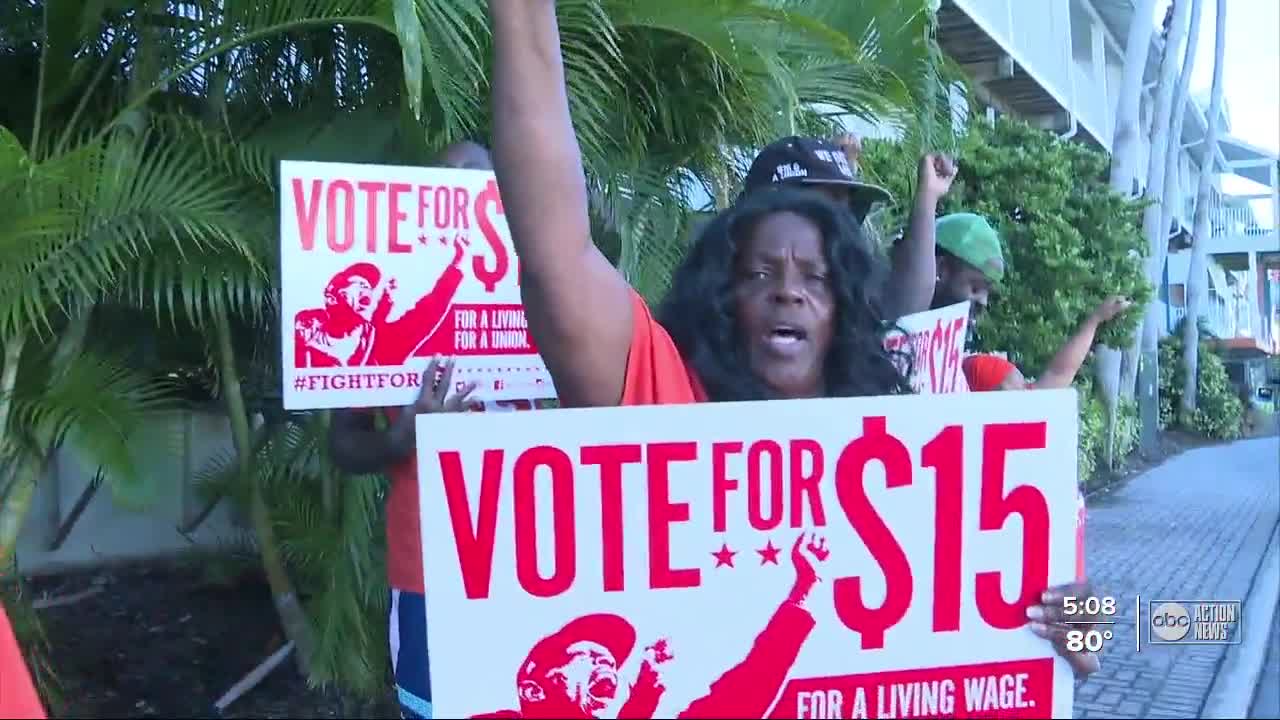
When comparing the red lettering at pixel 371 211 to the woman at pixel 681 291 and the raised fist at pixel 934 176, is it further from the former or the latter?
the raised fist at pixel 934 176

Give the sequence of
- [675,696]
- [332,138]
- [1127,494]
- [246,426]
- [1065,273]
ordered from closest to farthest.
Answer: [675,696]
[332,138]
[246,426]
[1065,273]
[1127,494]

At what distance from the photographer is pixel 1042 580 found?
1.70 meters

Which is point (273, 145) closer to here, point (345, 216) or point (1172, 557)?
point (345, 216)

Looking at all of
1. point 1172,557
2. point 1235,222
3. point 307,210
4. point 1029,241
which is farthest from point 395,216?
point 1235,222

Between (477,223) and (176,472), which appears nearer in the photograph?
(477,223)

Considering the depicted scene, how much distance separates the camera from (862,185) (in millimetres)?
2598

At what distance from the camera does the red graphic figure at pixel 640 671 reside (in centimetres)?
153

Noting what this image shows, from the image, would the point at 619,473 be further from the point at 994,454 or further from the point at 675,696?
the point at 994,454

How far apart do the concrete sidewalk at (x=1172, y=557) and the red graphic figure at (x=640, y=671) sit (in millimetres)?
920

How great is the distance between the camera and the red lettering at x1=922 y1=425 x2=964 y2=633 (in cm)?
167

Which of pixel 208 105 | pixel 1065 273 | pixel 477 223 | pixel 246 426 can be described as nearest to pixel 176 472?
pixel 246 426

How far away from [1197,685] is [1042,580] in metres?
3.21

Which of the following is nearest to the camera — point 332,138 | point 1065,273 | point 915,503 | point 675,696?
point 675,696

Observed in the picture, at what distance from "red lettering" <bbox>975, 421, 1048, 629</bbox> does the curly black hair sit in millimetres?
221
